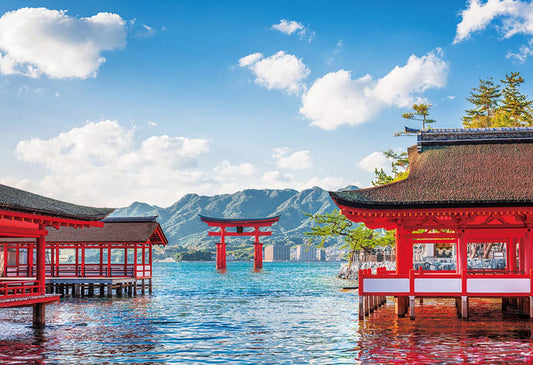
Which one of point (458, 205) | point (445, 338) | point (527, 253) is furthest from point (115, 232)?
point (527, 253)

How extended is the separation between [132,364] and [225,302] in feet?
81.1

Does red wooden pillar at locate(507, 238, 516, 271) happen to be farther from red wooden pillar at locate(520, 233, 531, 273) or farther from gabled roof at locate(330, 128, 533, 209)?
gabled roof at locate(330, 128, 533, 209)

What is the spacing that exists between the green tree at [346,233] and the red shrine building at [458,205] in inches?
1154

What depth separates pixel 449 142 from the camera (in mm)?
28844

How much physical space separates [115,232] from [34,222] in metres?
21.4

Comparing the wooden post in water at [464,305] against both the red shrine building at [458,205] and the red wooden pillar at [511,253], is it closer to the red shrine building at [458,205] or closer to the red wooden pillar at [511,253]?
the red shrine building at [458,205]

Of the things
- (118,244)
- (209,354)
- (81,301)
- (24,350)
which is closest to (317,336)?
(209,354)

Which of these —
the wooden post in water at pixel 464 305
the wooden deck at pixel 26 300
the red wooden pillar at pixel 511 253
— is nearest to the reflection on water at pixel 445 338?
the wooden post in water at pixel 464 305

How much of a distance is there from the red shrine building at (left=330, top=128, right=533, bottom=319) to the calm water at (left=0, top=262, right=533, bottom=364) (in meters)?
1.46

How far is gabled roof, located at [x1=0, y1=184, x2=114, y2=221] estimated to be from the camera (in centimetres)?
2246

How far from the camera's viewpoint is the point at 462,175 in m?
26.4

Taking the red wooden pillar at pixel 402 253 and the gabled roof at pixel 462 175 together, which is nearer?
the gabled roof at pixel 462 175

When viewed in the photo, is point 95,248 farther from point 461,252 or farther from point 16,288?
point 461,252

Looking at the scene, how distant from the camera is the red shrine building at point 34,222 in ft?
74.9
